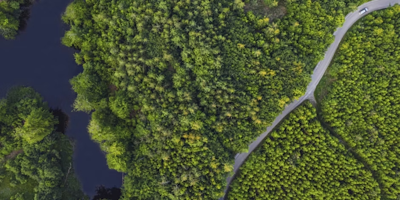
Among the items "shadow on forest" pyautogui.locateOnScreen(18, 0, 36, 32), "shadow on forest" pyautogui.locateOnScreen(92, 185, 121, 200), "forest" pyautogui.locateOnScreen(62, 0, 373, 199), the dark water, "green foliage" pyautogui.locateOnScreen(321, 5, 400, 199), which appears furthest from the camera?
"shadow on forest" pyautogui.locateOnScreen(92, 185, 121, 200)

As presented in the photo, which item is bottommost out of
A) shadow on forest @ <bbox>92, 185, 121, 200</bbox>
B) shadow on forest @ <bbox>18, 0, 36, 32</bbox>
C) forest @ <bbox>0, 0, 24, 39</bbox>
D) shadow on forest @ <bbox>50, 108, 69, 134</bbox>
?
shadow on forest @ <bbox>92, 185, 121, 200</bbox>

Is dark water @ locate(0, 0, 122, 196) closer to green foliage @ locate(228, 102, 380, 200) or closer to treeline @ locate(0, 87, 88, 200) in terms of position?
treeline @ locate(0, 87, 88, 200)

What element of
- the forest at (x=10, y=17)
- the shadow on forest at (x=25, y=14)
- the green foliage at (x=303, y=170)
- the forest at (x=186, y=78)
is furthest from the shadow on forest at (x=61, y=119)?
the green foliage at (x=303, y=170)

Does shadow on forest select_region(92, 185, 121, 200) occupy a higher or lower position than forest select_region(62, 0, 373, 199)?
lower

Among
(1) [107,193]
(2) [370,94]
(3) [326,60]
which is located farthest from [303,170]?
(1) [107,193]

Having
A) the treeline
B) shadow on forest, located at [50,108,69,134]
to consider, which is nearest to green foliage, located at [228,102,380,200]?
the treeline

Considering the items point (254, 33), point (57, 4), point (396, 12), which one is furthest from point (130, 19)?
point (396, 12)

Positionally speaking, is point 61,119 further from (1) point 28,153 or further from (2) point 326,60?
(2) point 326,60
